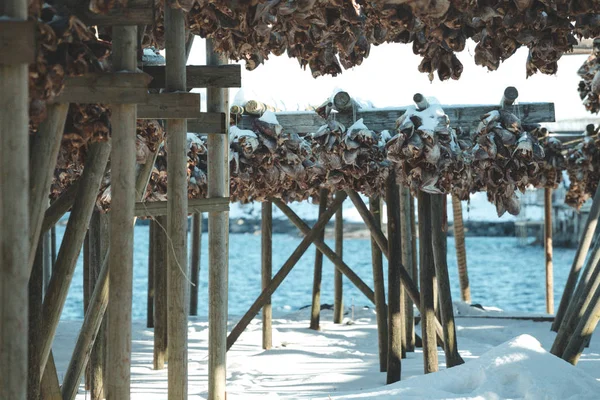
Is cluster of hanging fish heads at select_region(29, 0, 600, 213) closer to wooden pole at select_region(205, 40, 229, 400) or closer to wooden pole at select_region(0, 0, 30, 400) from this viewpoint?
wooden pole at select_region(0, 0, 30, 400)

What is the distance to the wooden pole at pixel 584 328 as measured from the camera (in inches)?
276

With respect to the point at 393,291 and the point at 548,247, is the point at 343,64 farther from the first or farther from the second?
the point at 548,247

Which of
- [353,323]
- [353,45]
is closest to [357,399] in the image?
[353,45]

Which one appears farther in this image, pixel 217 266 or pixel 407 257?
pixel 407 257

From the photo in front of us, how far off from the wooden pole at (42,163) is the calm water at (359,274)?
18126mm

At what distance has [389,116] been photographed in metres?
8.95

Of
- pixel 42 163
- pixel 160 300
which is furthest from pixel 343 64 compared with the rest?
pixel 160 300

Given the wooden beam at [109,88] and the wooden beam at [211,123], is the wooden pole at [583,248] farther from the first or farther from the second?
the wooden beam at [109,88]

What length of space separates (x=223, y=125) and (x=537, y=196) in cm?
5964

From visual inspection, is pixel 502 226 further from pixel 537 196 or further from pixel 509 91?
pixel 509 91

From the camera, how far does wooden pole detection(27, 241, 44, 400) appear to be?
4.13m

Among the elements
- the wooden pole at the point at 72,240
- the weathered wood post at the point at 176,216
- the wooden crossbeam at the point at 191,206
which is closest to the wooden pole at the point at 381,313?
the wooden crossbeam at the point at 191,206

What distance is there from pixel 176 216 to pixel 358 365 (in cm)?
533

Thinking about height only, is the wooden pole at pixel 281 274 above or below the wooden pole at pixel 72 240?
below
